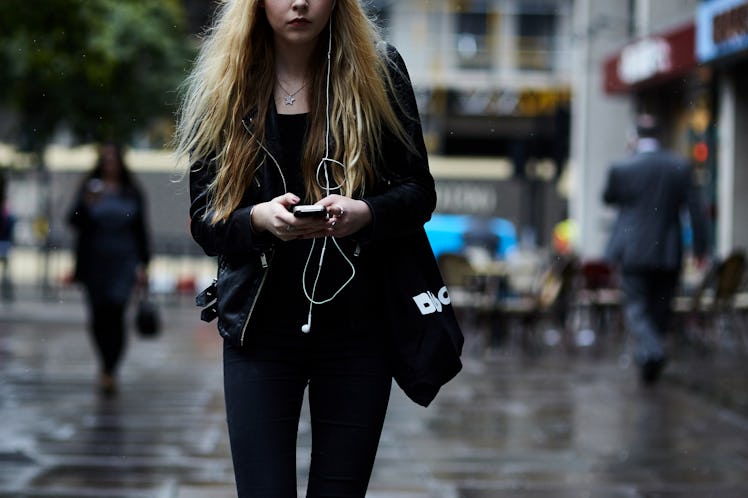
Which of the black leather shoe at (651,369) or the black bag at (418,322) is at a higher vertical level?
the black bag at (418,322)

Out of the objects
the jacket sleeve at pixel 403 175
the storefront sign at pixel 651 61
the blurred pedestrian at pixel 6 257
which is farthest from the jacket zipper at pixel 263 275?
the blurred pedestrian at pixel 6 257

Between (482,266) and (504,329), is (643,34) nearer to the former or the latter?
(482,266)

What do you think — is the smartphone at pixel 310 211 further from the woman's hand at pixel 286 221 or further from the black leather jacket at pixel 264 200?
the black leather jacket at pixel 264 200

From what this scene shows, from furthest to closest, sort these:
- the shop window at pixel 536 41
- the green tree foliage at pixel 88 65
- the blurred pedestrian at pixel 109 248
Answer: the shop window at pixel 536 41, the green tree foliage at pixel 88 65, the blurred pedestrian at pixel 109 248

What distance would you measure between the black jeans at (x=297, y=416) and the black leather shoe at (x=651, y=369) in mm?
8011

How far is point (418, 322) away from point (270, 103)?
0.62m

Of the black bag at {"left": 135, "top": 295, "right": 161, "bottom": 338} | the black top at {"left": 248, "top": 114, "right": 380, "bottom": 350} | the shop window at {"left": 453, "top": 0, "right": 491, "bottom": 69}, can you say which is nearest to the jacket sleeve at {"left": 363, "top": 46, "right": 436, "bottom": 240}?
the black top at {"left": 248, "top": 114, "right": 380, "bottom": 350}

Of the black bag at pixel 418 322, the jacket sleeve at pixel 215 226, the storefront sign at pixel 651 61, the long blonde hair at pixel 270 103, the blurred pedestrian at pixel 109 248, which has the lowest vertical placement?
the blurred pedestrian at pixel 109 248

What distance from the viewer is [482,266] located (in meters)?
17.9

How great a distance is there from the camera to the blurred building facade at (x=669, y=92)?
659 inches

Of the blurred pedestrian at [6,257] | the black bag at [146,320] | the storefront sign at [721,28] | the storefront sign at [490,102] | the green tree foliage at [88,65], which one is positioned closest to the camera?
the black bag at [146,320]

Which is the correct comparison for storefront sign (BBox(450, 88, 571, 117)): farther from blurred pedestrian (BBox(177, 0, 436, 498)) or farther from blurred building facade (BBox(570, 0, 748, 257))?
blurred pedestrian (BBox(177, 0, 436, 498))

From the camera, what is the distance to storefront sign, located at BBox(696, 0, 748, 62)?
1493 cm

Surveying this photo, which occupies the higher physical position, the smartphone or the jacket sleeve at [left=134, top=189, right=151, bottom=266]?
the smartphone
